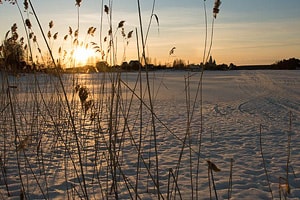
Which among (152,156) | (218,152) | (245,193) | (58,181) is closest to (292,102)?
(218,152)

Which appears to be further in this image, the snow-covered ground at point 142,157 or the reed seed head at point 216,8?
the snow-covered ground at point 142,157

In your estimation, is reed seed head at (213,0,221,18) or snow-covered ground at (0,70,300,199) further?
snow-covered ground at (0,70,300,199)

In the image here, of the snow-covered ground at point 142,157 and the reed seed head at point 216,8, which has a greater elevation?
the reed seed head at point 216,8

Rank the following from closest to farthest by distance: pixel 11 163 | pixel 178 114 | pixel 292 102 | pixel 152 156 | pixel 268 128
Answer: pixel 11 163
pixel 152 156
pixel 268 128
pixel 178 114
pixel 292 102

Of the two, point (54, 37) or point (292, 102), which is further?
point (292, 102)

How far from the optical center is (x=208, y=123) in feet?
14.9

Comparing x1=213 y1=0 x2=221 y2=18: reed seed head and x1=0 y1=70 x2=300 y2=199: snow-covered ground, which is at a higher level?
x1=213 y1=0 x2=221 y2=18: reed seed head

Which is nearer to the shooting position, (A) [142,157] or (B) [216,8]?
(B) [216,8]

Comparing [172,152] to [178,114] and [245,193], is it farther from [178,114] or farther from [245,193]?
[178,114]

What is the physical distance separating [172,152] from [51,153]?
1070 millimetres

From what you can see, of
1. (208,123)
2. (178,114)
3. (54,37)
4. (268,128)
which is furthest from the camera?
(178,114)

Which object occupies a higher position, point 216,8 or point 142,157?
point 216,8

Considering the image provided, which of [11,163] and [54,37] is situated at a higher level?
[54,37]

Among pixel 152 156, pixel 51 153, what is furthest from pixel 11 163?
pixel 152 156
